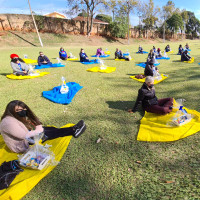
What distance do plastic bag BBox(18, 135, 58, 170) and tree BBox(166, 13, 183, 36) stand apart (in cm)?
6729

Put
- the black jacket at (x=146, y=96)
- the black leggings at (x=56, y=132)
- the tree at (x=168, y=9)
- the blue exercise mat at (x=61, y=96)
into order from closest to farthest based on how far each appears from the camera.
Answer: the black leggings at (x=56, y=132) < the black jacket at (x=146, y=96) < the blue exercise mat at (x=61, y=96) < the tree at (x=168, y=9)

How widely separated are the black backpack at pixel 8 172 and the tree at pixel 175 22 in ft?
222

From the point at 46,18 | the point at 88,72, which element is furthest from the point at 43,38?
the point at 88,72

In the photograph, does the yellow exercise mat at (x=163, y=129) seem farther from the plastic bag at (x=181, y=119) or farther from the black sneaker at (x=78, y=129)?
the black sneaker at (x=78, y=129)

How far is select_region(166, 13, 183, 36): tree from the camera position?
5381cm

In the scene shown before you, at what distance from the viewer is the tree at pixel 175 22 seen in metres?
53.8

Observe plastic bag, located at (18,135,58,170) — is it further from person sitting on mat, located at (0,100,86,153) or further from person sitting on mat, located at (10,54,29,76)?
person sitting on mat, located at (10,54,29,76)

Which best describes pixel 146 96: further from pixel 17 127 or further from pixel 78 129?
pixel 17 127

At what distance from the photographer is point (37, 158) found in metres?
2.63

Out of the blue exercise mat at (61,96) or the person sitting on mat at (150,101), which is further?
the blue exercise mat at (61,96)

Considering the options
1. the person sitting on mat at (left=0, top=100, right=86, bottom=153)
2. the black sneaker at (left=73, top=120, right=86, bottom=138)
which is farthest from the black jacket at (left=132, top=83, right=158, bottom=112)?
the person sitting on mat at (left=0, top=100, right=86, bottom=153)

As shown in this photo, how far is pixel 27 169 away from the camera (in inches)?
103

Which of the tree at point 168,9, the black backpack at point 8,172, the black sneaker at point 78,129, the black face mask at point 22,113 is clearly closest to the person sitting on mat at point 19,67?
the black face mask at point 22,113

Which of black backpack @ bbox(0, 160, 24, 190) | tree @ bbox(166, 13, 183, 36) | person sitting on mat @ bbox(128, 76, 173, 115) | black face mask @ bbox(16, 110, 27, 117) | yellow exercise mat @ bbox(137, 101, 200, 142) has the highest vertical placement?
tree @ bbox(166, 13, 183, 36)
